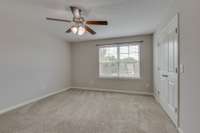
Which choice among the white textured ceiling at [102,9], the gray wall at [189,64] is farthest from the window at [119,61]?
the gray wall at [189,64]

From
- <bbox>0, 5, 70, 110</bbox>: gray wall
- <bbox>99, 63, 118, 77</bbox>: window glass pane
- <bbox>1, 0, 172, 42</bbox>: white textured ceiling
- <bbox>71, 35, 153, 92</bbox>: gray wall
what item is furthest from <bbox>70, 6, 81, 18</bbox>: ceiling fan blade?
<bbox>99, 63, 118, 77</bbox>: window glass pane

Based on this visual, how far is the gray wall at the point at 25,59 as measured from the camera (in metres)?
2.72

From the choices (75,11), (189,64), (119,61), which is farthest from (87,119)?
(119,61)

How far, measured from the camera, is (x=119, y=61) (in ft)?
15.0

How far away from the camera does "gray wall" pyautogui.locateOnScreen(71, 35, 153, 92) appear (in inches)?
162

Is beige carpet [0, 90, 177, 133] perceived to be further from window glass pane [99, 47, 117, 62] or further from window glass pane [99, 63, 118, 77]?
window glass pane [99, 47, 117, 62]

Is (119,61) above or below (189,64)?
above

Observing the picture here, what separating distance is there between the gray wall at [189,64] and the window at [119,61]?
2.50 metres

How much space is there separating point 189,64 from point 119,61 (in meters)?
3.08

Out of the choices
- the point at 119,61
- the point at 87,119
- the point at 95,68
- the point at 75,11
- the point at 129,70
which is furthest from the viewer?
the point at 95,68

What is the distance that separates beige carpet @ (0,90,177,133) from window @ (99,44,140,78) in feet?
5.33

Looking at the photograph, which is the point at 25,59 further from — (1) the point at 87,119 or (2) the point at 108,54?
(2) the point at 108,54

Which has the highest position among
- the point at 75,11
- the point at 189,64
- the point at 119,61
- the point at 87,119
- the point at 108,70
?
the point at 75,11

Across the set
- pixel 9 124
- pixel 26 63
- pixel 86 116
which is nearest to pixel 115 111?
pixel 86 116
